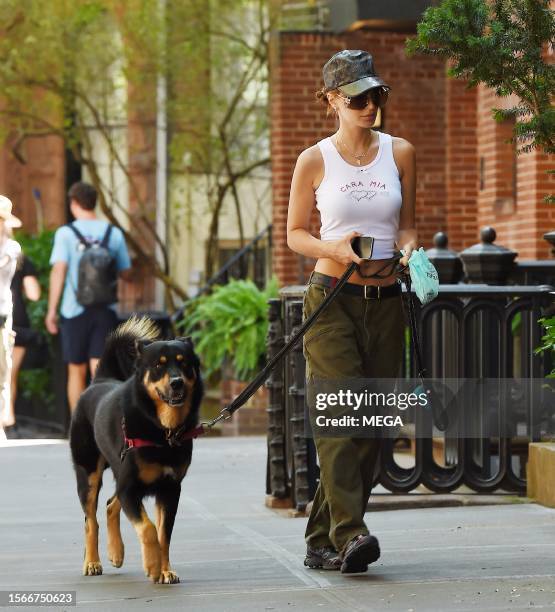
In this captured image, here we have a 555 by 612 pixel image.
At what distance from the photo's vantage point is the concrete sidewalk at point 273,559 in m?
5.84

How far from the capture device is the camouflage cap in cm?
608

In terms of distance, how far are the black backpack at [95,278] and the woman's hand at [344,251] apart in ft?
21.1

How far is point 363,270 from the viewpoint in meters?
6.19

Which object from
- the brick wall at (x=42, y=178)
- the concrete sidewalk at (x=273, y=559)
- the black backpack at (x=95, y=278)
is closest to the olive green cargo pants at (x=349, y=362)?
the concrete sidewalk at (x=273, y=559)

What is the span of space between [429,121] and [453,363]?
24.8ft

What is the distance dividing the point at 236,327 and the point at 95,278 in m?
3.53

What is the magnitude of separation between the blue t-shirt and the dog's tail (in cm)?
530

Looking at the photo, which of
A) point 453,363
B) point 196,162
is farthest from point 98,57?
point 453,363

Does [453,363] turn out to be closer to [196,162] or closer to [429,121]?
[429,121]

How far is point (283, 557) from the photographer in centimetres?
689

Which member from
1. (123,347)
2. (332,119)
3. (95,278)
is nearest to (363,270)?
(123,347)

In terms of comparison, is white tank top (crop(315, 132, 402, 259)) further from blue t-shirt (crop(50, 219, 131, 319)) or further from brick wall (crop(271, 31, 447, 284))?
brick wall (crop(271, 31, 447, 284))

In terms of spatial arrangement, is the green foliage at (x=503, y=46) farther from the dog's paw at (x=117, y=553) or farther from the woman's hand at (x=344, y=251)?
the dog's paw at (x=117, y=553)

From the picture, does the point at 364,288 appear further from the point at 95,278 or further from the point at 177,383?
the point at 95,278
